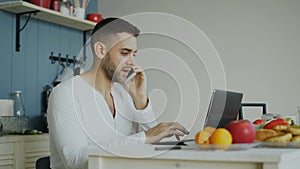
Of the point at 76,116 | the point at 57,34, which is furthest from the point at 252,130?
the point at 57,34

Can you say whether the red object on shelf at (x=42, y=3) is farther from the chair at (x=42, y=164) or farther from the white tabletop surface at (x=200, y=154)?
the white tabletop surface at (x=200, y=154)

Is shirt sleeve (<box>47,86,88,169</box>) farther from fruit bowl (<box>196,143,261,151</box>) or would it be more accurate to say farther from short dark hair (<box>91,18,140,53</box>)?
fruit bowl (<box>196,143,261,151</box>)

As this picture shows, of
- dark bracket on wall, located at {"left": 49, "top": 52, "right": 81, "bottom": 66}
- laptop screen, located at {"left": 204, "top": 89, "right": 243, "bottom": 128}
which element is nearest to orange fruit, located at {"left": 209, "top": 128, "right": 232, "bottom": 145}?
laptop screen, located at {"left": 204, "top": 89, "right": 243, "bottom": 128}

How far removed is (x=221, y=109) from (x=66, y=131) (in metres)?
0.57

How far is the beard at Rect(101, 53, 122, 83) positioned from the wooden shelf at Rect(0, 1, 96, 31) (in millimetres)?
1035

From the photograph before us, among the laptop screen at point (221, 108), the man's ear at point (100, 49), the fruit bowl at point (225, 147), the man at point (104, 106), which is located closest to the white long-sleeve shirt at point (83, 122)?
the man at point (104, 106)

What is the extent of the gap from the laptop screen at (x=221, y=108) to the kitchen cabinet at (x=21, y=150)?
4.35ft

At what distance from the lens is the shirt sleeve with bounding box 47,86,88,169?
65.0 inches

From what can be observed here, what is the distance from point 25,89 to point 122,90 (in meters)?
1.12

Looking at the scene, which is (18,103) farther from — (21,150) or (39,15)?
(39,15)

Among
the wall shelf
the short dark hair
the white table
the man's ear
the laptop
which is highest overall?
the wall shelf

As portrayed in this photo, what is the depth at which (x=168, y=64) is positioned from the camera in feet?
13.0

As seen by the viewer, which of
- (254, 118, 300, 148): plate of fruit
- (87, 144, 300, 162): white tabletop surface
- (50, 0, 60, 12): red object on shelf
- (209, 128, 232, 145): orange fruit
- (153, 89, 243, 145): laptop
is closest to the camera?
(87, 144, 300, 162): white tabletop surface

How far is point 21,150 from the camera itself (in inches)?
103
